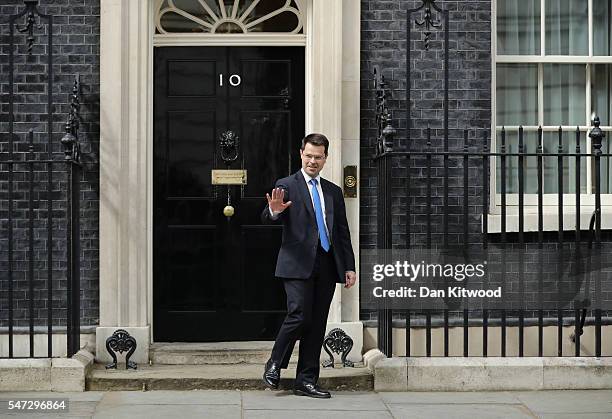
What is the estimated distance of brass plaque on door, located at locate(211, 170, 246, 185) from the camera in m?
9.30

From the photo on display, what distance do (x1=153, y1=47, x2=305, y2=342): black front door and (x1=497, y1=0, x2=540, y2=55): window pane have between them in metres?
1.73

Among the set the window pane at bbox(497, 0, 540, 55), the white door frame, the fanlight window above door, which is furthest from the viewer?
the window pane at bbox(497, 0, 540, 55)

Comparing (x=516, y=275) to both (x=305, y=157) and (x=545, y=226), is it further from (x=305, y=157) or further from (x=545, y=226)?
(x=305, y=157)

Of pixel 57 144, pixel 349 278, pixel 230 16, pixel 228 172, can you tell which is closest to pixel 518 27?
pixel 230 16

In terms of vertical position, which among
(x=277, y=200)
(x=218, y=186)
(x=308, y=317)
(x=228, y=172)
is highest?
(x=228, y=172)

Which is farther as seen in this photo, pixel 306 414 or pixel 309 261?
pixel 309 261

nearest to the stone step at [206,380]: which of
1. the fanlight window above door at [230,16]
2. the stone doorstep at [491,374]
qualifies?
the stone doorstep at [491,374]

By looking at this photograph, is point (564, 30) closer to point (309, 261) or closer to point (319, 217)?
point (319, 217)

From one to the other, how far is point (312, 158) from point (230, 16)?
2196 millimetres

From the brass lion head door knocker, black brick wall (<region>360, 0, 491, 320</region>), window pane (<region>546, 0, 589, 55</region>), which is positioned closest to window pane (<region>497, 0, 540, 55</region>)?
window pane (<region>546, 0, 589, 55</region>)

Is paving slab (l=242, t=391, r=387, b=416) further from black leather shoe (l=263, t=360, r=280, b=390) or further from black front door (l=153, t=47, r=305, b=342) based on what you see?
black front door (l=153, t=47, r=305, b=342)

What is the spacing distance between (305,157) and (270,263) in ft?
5.76

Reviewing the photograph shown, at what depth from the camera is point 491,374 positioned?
8.30 meters

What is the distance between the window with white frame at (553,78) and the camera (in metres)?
9.63
